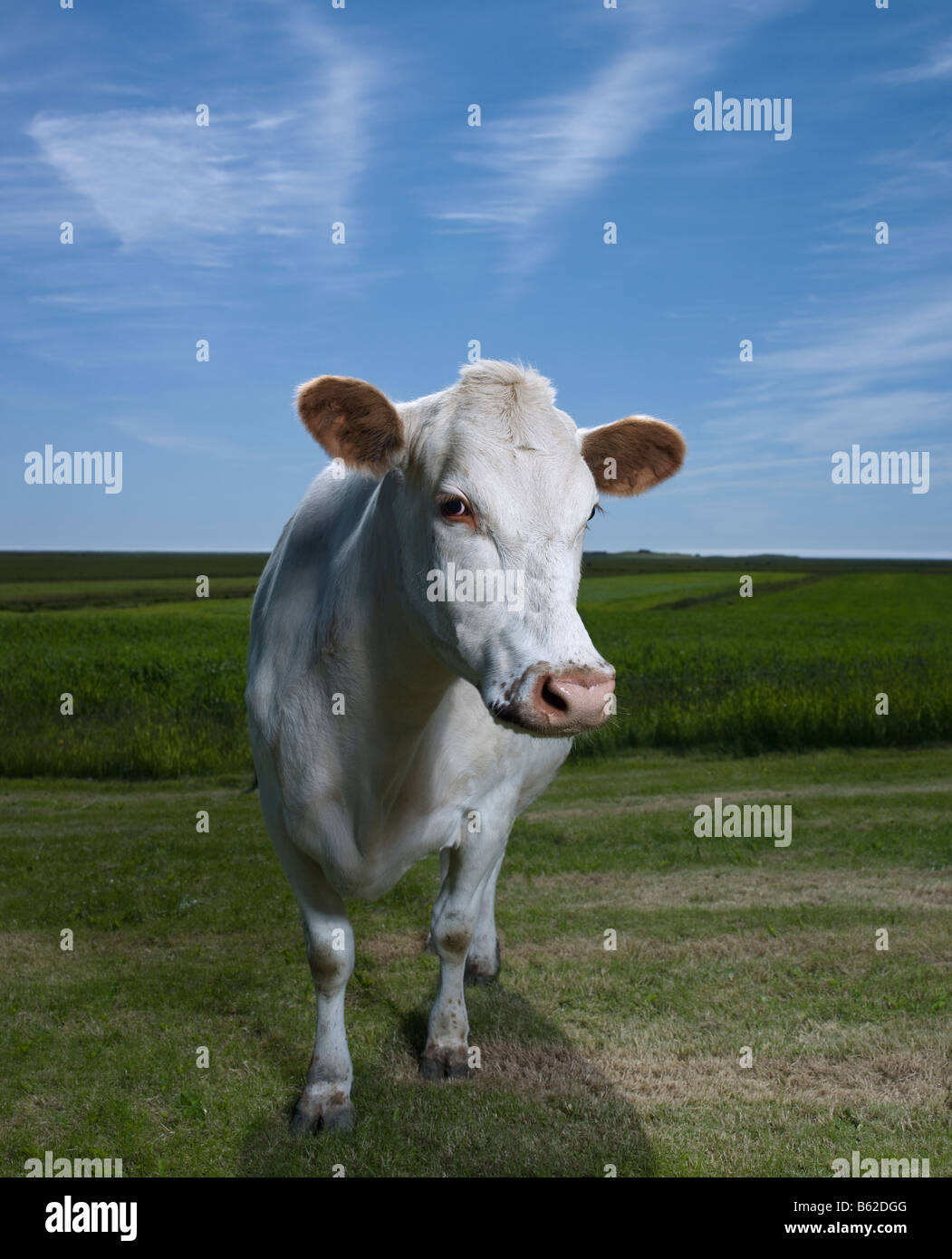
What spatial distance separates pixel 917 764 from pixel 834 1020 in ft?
28.6

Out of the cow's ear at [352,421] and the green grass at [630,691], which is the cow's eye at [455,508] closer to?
the cow's ear at [352,421]

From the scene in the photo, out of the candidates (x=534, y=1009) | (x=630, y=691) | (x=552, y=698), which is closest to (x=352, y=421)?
(x=552, y=698)

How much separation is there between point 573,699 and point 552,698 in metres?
0.08

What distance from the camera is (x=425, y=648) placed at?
3.86m

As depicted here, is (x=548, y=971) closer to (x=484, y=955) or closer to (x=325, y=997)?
(x=484, y=955)

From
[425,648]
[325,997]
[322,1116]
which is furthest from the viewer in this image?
[325,997]

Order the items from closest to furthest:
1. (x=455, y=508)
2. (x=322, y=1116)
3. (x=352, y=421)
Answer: (x=455, y=508) < (x=352, y=421) < (x=322, y=1116)

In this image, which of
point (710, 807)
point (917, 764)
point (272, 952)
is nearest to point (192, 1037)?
point (272, 952)

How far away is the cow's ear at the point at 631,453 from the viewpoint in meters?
→ 3.97

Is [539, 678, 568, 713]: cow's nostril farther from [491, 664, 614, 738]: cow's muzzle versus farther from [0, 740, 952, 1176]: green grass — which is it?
[0, 740, 952, 1176]: green grass

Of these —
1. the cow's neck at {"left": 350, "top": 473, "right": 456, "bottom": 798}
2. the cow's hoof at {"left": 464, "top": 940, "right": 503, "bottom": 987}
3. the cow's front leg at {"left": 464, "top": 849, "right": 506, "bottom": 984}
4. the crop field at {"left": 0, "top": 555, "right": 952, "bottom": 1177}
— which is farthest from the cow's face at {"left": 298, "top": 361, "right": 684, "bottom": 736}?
the cow's hoof at {"left": 464, "top": 940, "right": 503, "bottom": 987}

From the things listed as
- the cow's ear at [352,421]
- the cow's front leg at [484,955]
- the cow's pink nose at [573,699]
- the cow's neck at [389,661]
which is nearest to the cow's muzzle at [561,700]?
the cow's pink nose at [573,699]

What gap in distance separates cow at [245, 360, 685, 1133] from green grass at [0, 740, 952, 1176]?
45 cm
